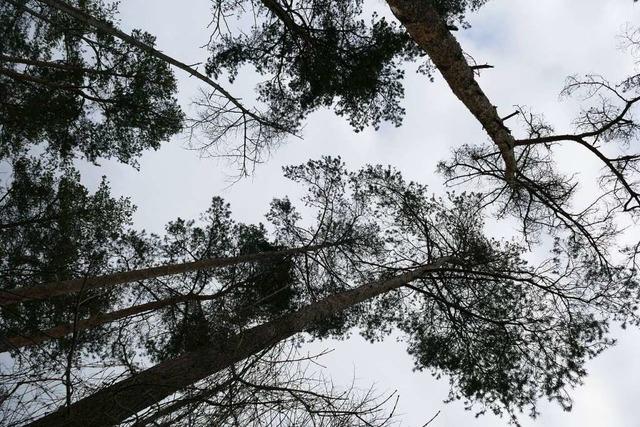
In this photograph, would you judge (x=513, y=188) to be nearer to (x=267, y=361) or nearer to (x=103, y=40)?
(x=267, y=361)

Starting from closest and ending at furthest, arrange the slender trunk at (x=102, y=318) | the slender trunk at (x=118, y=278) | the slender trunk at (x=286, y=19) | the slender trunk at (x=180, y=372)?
the slender trunk at (x=180, y=372)
the slender trunk at (x=118, y=278)
the slender trunk at (x=102, y=318)
the slender trunk at (x=286, y=19)

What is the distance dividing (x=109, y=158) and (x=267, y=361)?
6422mm

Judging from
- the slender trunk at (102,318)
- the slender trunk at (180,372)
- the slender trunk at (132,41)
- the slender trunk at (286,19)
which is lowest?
the slender trunk at (180,372)

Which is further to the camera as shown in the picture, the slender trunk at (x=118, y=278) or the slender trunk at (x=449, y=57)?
the slender trunk at (x=118, y=278)

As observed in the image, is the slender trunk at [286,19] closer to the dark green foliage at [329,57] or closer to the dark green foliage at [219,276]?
the dark green foliage at [329,57]

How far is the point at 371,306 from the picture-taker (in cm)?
898

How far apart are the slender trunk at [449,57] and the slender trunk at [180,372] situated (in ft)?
9.56

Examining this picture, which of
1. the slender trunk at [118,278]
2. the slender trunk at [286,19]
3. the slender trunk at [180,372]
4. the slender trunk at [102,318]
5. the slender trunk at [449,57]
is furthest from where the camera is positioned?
the slender trunk at [286,19]

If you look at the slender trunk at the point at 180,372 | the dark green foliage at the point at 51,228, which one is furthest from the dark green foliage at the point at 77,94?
the slender trunk at the point at 180,372

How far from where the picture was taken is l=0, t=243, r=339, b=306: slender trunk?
5.23 metres

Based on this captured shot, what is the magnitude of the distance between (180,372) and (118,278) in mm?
2202

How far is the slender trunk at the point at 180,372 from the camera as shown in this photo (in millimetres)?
3090

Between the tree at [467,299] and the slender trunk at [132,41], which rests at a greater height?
the slender trunk at [132,41]

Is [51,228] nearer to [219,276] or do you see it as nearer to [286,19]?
[219,276]
